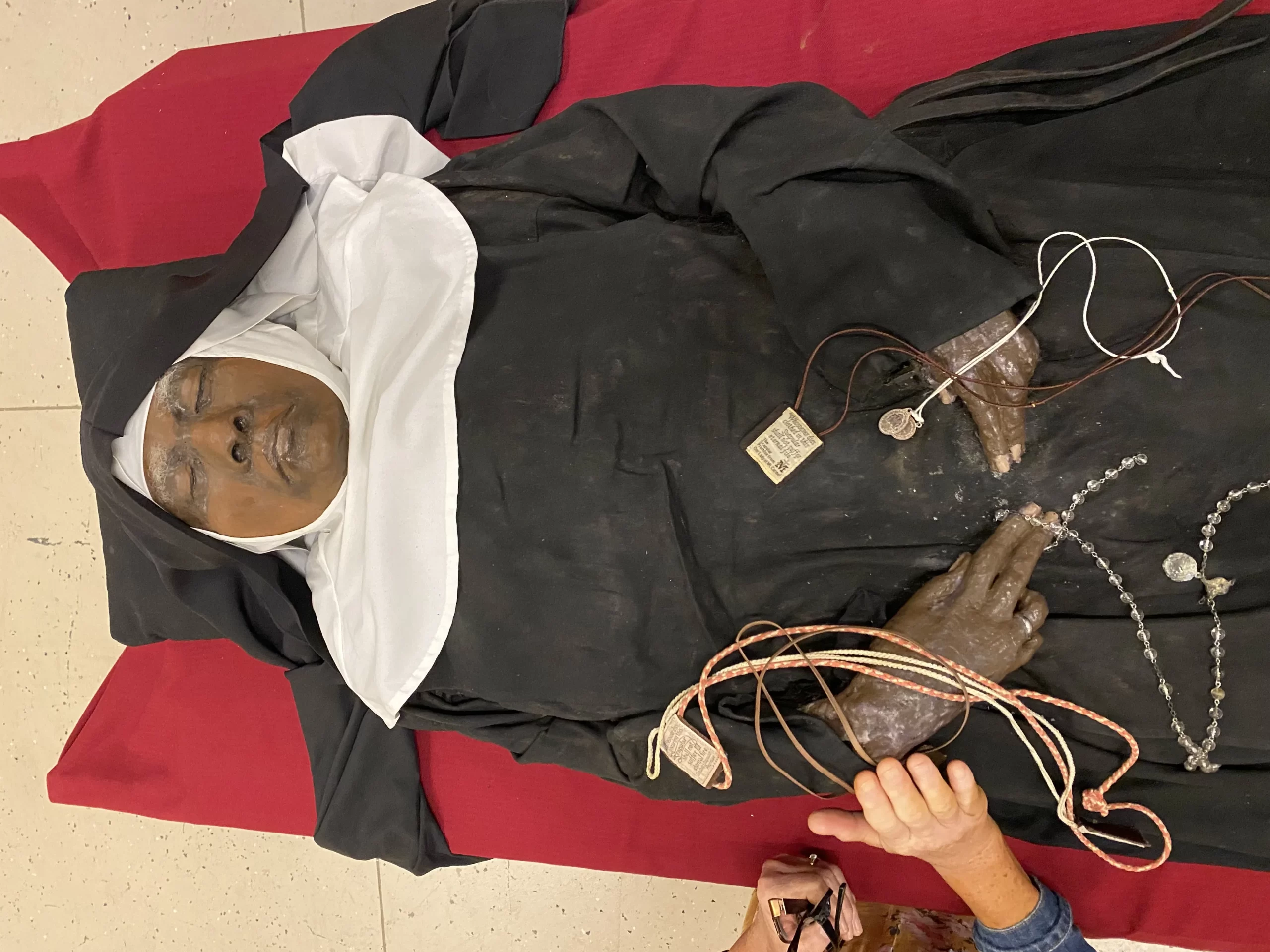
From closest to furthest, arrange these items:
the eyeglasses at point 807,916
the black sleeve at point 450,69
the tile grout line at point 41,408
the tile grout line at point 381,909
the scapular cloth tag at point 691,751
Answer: the scapular cloth tag at point 691,751
the eyeglasses at point 807,916
the black sleeve at point 450,69
the tile grout line at point 381,909
the tile grout line at point 41,408

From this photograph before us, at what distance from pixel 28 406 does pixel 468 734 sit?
1382 millimetres

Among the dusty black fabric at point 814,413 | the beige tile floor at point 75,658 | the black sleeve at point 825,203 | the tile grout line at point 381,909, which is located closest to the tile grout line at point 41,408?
the beige tile floor at point 75,658

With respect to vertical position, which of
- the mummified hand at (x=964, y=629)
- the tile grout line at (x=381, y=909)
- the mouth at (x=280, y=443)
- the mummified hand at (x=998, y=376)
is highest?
the mummified hand at (x=998, y=376)

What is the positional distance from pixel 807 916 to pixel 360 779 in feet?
2.51

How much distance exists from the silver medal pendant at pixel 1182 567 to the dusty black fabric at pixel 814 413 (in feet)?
0.05

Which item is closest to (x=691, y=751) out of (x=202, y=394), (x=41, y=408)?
(x=202, y=394)

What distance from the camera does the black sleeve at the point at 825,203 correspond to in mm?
820

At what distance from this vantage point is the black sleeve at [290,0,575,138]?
4.36 ft

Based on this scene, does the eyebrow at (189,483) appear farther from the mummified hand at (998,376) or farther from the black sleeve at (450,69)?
the mummified hand at (998,376)

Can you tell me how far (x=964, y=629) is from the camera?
2.84 feet

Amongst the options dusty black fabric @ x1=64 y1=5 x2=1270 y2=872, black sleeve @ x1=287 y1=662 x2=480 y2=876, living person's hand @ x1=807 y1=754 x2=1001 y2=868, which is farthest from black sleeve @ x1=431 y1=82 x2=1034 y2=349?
black sleeve @ x1=287 y1=662 x2=480 y2=876

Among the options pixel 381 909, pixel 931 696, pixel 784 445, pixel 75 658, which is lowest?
pixel 381 909

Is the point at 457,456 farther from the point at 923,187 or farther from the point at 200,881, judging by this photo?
the point at 200,881

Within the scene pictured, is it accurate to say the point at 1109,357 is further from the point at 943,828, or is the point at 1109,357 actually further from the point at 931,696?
the point at 943,828
